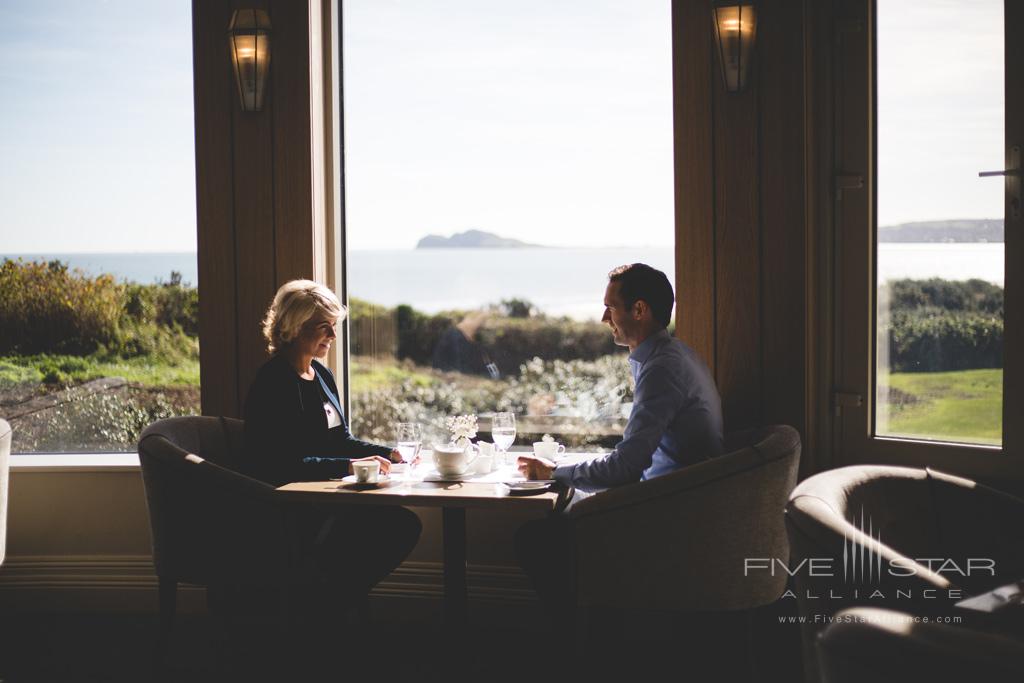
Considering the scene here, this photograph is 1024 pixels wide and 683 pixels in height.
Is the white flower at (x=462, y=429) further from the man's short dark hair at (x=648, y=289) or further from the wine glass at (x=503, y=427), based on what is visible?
the man's short dark hair at (x=648, y=289)

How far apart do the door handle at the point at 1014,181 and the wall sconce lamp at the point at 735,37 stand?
3.14 ft

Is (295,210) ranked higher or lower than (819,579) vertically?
higher

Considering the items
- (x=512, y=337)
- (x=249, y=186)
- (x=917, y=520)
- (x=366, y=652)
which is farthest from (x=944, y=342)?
(x=249, y=186)

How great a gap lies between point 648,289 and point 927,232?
1053 millimetres

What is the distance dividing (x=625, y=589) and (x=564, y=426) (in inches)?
49.3

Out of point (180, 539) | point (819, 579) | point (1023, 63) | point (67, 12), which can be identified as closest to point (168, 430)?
point (180, 539)

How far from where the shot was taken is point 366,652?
10.9ft

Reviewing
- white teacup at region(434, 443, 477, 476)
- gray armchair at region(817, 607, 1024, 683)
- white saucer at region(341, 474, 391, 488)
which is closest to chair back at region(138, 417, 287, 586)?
white saucer at region(341, 474, 391, 488)

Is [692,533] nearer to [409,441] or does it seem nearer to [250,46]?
[409,441]

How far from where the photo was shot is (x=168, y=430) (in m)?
3.24

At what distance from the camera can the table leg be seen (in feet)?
9.70

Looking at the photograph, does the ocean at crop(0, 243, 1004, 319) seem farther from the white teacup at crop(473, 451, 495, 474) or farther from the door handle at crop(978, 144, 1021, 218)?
the door handle at crop(978, 144, 1021, 218)

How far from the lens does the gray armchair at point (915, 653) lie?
1.27m

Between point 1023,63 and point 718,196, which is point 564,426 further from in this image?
point 1023,63
